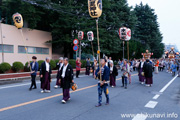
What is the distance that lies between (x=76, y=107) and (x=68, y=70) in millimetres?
1536

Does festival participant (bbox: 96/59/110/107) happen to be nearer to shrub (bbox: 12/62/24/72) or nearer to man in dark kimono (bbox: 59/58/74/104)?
man in dark kimono (bbox: 59/58/74/104)

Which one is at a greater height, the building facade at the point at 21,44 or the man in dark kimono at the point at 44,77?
the building facade at the point at 21,44

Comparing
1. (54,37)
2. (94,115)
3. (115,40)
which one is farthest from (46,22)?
(94,115)

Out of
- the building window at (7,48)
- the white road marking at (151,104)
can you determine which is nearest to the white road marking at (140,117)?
the white road marking at (151,104)

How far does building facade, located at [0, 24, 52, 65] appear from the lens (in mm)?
18922

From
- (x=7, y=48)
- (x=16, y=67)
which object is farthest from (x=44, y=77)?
(x=7, y=48)

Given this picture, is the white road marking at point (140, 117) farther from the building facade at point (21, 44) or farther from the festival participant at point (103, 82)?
the building facade at point (21, 44)

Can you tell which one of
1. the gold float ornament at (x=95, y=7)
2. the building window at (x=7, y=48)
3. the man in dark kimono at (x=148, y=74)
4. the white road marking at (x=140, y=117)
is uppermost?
the gold float ornament at (x=95, y=7)

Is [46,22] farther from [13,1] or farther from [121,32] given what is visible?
[121,32]

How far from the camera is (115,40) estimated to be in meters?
27.5

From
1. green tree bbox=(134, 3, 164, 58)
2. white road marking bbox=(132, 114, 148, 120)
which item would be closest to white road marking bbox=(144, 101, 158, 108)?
white road marking bbox=(132, 114, 148, 120)

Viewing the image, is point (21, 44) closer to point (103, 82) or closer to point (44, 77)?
point (44, 77)

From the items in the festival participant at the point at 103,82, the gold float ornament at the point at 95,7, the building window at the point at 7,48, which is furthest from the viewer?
the building window at the point at 7,48

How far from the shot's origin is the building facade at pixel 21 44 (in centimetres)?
1892
